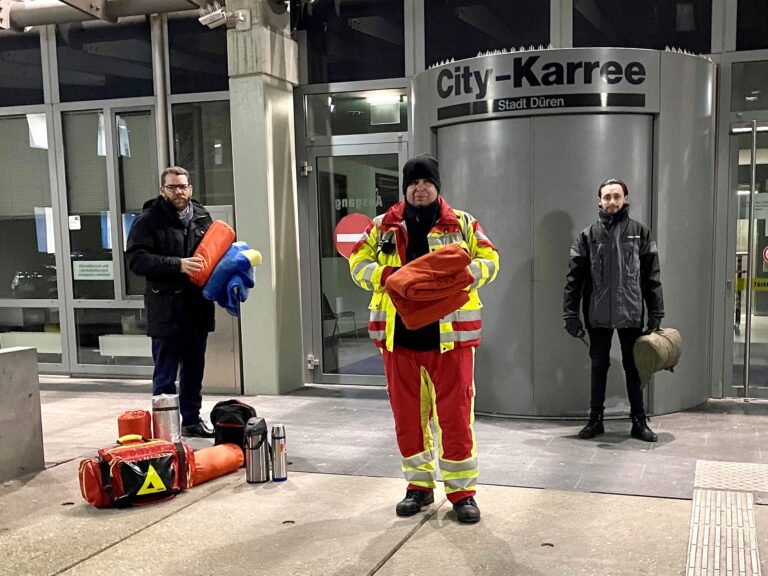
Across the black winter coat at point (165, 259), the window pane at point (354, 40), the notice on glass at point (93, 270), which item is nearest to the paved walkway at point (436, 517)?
the black winter coat at point (165, 259)

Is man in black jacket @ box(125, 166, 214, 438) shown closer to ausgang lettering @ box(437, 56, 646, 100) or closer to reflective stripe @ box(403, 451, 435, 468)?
reflective stripe @ box(403, 451, 435, 468)

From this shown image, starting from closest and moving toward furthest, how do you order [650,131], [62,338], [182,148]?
[650,131] < [182,148] < [62,338]

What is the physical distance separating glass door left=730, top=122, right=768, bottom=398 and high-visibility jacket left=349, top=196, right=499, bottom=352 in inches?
148

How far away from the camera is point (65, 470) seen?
513 centimetres

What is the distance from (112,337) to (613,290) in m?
5.65

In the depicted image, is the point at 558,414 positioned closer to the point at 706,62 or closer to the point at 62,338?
the point at 706,62

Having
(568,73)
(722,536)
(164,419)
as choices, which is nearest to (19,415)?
(164,419)

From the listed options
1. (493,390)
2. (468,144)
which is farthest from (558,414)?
(468,144)

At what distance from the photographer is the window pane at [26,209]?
877cm

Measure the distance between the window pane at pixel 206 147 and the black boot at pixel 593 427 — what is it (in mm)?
4294

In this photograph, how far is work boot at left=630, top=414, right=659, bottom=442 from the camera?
216 inches

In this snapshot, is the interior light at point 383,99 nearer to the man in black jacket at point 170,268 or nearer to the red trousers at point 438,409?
the man in black jacket at point 170,268

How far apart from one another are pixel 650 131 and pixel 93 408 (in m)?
5.38

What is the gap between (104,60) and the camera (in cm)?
830
